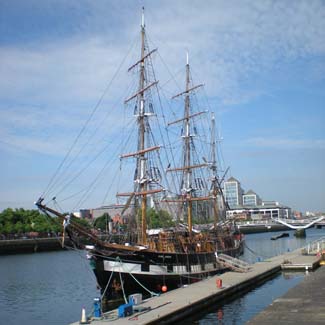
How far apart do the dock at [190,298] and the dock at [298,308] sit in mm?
4788

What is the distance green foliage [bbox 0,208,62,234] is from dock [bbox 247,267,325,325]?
89647 millimetres

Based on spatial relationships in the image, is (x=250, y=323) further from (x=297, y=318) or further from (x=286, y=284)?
(x=286, y=284)

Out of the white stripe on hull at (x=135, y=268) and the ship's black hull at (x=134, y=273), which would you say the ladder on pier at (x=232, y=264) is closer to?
the white stripe on hull at (x=135, y=268)

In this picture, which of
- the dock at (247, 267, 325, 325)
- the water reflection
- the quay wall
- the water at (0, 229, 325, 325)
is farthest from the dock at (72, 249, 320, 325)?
the quay wall

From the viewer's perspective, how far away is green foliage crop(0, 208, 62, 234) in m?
113

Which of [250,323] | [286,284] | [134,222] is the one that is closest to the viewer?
[250,323]

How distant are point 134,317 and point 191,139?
38489 millimetres

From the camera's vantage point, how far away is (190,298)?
29.0 meters

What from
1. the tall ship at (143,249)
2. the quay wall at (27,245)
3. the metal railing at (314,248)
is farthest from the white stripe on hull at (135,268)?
the quay wall at (27,245)

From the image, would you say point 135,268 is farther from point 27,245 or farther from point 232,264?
point 27,245

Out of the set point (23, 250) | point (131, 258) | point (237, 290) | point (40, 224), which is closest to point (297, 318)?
point (237, 290)

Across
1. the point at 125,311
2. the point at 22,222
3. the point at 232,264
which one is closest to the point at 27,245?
the point at 22,222

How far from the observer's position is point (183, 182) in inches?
2402

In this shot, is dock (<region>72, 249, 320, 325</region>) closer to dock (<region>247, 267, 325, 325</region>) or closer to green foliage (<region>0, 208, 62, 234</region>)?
dock (<region>247, 267, 325, 325</region>)
